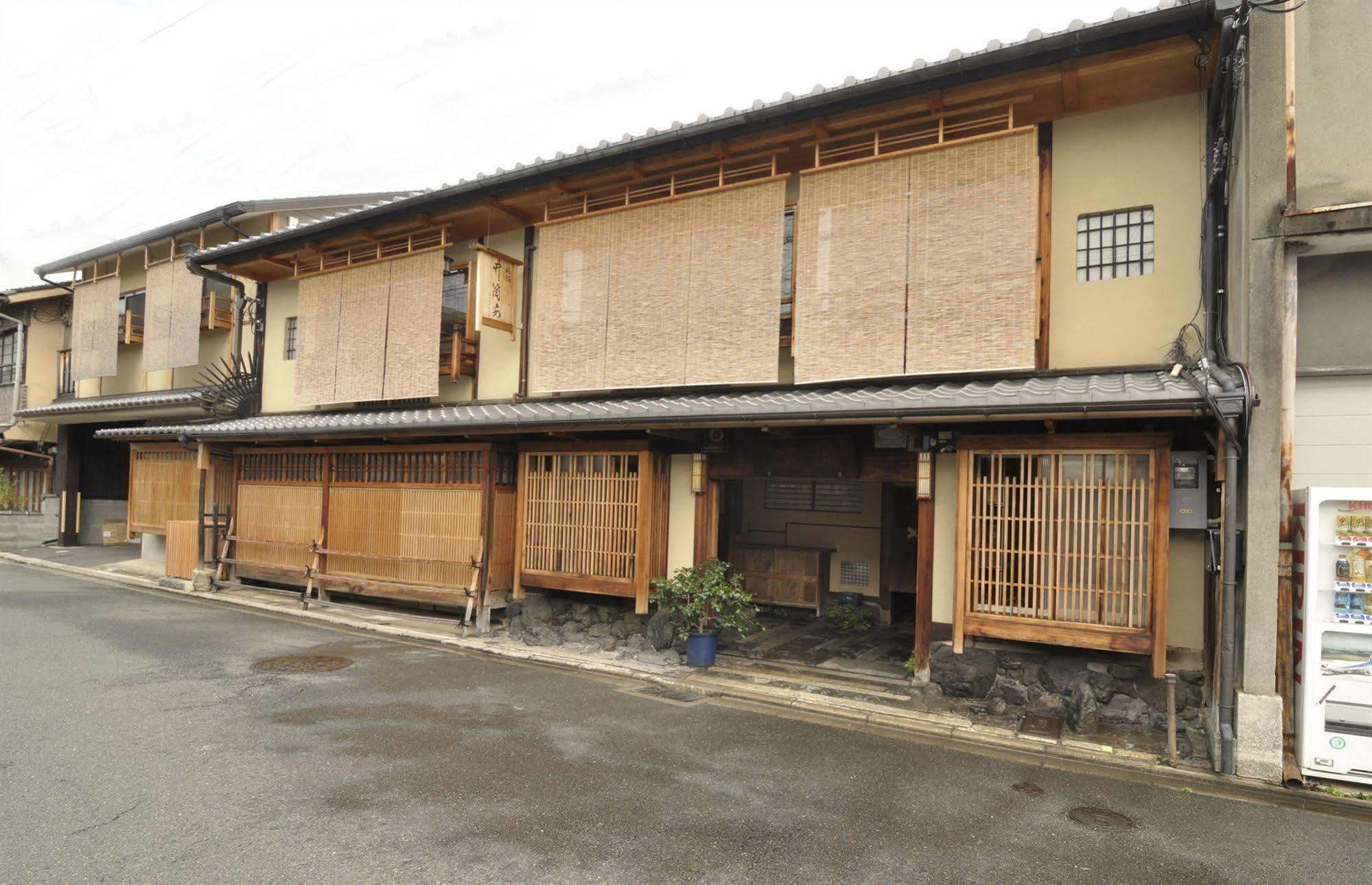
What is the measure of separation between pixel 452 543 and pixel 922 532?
24.8 ft

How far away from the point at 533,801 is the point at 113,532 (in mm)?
23909

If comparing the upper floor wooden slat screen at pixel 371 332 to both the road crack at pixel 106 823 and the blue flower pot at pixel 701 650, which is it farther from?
the road crack at pixel 106 823

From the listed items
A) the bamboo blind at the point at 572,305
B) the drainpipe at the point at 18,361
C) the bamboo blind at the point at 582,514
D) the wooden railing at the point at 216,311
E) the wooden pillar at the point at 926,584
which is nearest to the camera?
the wooden pillar at the point at 926,584

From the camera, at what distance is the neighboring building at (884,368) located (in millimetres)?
7281

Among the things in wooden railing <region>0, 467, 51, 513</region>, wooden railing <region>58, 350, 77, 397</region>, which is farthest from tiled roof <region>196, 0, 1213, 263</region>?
wooden railing <region>0, 467, 51, 513</region>

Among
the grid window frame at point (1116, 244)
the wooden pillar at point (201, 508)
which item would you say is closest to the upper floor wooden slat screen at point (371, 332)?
the wooden pillar at point (201, 508)

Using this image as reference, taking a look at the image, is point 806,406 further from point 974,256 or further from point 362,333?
point 362,333

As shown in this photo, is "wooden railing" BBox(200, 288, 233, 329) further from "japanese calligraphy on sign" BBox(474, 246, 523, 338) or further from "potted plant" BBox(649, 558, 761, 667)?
"potted plant" BBox(649, 558, 761, 667)

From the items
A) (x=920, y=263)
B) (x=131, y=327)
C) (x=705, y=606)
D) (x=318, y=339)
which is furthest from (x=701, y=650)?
(x=131, y=327)

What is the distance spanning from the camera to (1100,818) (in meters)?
5.52

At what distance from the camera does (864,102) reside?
361 inches

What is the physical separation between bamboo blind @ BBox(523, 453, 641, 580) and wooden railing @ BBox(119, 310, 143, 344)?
16.0 m

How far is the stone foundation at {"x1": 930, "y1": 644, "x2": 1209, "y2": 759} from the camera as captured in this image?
7.44m

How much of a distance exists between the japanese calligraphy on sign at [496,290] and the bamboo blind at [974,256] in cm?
667
